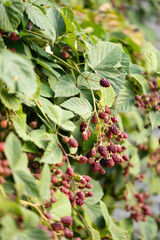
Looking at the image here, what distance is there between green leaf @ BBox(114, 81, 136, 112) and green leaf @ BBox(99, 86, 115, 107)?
0.44ft

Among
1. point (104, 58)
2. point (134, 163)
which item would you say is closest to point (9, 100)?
point (104, 58)

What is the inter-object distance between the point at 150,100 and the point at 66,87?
1.02 ft

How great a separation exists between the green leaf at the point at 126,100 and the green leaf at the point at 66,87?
0.18m

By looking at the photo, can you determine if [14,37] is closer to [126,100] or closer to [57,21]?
[57,21]

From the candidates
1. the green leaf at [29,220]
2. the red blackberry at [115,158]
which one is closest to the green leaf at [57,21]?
the red blackberry at [115,158]

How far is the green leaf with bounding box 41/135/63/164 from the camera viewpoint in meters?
0.49

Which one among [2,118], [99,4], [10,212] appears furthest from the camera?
[99,4]

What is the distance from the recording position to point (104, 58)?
0.66 metres

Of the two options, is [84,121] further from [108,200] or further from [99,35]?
[108,200]

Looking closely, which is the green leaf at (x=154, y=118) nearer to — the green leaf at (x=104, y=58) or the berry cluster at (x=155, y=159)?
the green leaf at (x=104, y=58)

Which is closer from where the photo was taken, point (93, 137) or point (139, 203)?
point (93, 137)

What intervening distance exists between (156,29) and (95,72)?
1.79m

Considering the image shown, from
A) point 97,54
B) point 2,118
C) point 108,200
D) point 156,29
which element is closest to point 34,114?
point 2,118

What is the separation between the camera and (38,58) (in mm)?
654
